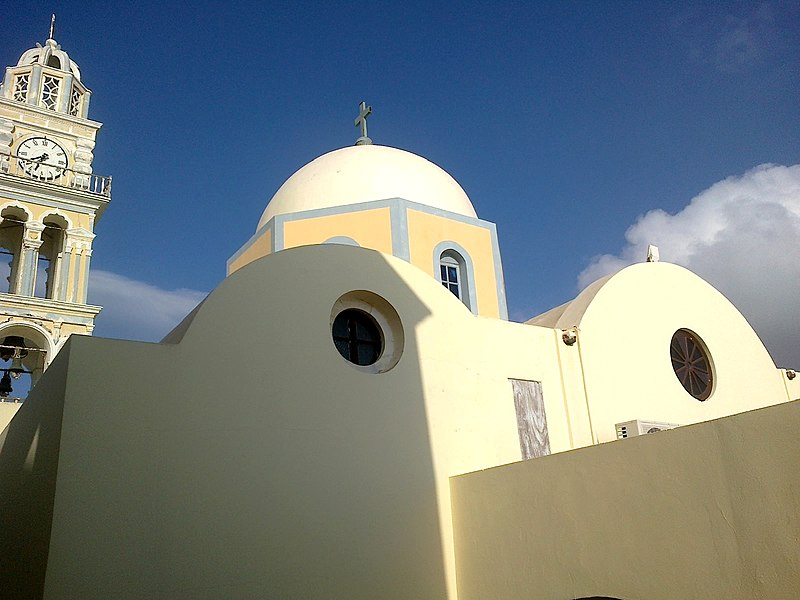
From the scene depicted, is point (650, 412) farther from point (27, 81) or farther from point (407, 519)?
point (27, 81)

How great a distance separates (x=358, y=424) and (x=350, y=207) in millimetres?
4978

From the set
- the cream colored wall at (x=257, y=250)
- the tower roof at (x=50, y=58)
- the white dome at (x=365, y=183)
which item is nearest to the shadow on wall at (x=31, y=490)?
the cream colored wall at (x=257, y=250)

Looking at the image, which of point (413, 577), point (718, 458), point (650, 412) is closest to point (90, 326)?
point (413, 577)

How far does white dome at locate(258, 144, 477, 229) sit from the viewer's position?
1211 cm

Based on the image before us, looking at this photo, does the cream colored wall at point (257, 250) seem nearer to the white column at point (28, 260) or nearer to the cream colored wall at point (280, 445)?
the cream colored wall at point (280, 445)

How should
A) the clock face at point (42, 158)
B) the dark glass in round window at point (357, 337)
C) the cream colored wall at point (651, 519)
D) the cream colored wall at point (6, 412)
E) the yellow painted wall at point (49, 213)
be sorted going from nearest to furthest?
the cream colored wall at point (651, 519) < the dark glass in round window at point (357, 337) < the cream colored wall at point (6, 412) < the yellow painted wall at point (49, 213) < the clock face at point (42, 158)

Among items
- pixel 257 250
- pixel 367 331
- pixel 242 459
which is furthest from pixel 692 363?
pixel 242 459

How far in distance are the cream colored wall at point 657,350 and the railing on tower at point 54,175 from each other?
11491 mm

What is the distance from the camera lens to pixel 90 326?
1488 centimetres

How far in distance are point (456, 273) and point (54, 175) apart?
998cm

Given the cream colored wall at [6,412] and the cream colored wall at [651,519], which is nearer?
the cream colored wall at [651,519]

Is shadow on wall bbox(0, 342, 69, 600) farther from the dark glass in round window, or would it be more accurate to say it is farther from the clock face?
the clock face

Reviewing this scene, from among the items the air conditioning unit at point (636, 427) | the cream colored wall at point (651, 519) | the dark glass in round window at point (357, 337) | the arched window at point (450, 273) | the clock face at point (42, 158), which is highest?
the clock face at point (42, 158)

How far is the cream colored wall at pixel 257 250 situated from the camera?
11.6 m
